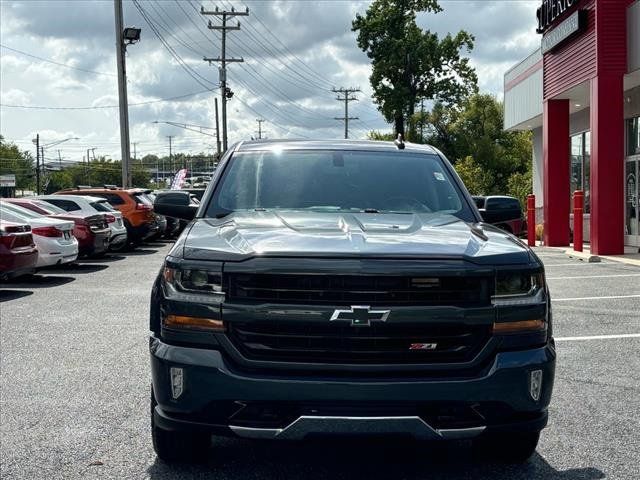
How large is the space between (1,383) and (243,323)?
145 inches

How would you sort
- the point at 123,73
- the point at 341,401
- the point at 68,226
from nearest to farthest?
the point at 341,401, the point at 68,226, the point at 123,73

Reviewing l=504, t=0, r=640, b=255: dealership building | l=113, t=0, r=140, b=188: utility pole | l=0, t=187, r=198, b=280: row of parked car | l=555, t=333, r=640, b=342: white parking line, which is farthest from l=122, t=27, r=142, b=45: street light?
l=555, t=333, r=640, b=342: white parking line

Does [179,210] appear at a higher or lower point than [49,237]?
higher

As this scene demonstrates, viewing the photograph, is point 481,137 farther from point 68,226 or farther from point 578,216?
point 68,226

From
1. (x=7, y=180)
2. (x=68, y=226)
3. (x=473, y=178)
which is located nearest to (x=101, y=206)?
(x=68, y=226)

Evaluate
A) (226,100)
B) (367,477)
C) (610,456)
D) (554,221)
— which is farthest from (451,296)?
(226,100)

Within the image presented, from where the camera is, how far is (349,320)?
352 centimetres

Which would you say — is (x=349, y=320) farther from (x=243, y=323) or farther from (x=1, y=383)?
(x=1, y=383)

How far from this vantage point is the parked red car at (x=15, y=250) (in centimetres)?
1270

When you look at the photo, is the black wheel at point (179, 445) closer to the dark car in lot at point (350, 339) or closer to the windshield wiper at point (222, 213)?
the dark car in lot at point (350, 339)

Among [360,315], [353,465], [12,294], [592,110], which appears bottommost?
[12,294]

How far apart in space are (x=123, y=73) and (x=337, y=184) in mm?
29923

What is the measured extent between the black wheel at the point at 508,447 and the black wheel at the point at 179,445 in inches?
57.1

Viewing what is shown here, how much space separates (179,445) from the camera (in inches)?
163
